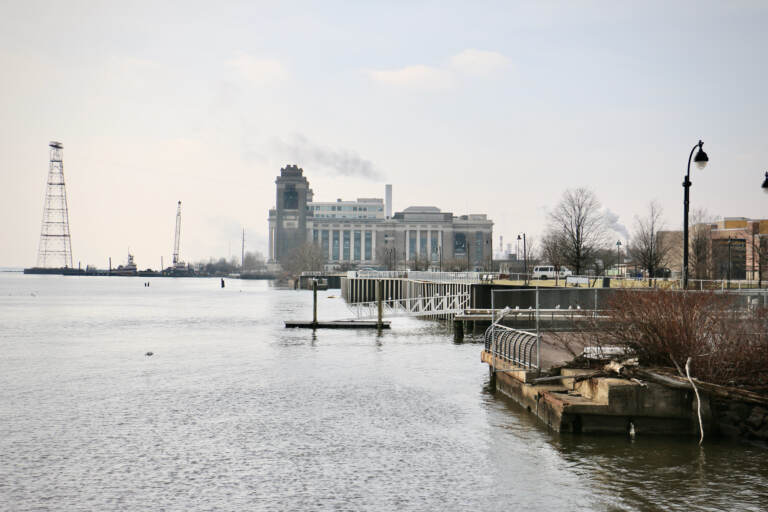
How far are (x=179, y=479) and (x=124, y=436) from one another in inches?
187

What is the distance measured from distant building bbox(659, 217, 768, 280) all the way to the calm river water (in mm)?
53794

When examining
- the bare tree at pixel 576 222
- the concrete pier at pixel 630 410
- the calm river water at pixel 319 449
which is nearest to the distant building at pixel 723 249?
the bare tree at pixel 576 222

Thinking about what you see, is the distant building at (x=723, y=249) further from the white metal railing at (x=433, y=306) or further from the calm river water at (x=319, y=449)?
the calm river water at (x=319, y=449)

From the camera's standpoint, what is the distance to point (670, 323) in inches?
→ 687

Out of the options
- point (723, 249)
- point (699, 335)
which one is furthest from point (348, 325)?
point (723, 249)

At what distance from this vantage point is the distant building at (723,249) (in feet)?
252

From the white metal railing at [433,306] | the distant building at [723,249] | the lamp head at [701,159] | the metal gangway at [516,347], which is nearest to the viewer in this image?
the metal gangway at [516,347]

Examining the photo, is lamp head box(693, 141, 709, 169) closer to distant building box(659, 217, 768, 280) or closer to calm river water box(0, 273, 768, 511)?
calm river water box(0, 273, 768, 511)

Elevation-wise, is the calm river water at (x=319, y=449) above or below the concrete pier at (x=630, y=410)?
below

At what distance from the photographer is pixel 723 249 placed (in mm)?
101938

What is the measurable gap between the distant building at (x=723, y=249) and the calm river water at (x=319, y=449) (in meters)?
53.8

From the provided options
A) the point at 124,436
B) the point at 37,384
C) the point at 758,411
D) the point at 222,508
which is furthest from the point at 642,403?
the point at 37,384

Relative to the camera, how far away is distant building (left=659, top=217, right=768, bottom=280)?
76938 millimetres

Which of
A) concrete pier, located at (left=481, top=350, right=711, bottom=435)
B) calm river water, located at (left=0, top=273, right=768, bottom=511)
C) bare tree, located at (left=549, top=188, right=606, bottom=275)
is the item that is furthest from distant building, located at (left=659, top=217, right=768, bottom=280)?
concrete pier, located at (left=481, top=350, right=711, bottom=435)
